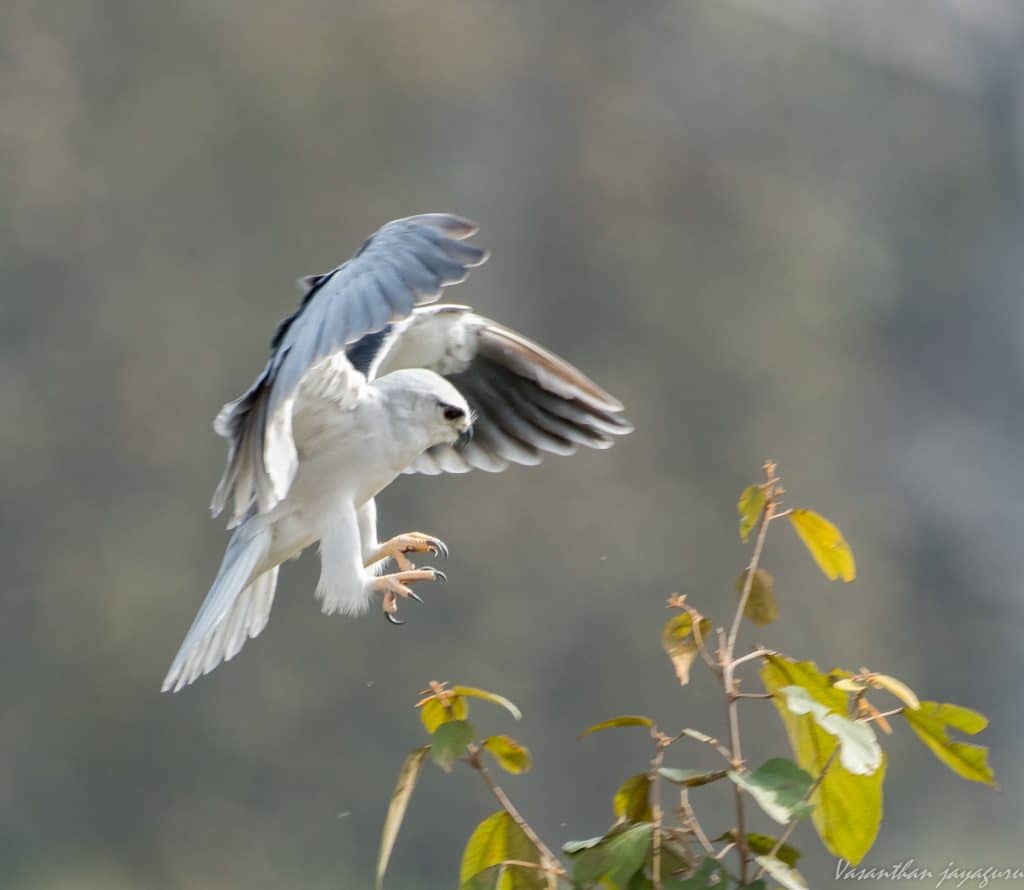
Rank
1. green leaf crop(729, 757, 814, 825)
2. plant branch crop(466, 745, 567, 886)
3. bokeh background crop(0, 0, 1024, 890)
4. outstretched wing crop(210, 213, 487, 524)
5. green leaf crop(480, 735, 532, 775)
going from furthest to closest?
bokeh background crop(0, 0, 1024, 890) < outstretched wing crop(210, 213, 487, 524) < green leaf crop(480, 735, 532, 775) < plant branch crop(466, 745, 567, 886) < green leaf crop(729, 757, 814, 825)

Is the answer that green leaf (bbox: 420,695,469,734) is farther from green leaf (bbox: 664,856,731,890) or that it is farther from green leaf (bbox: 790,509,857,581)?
green leaf (bbox: 790,509,857,581)

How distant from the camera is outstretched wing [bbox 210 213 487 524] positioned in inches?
88.1

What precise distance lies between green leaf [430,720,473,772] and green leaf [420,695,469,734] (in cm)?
7

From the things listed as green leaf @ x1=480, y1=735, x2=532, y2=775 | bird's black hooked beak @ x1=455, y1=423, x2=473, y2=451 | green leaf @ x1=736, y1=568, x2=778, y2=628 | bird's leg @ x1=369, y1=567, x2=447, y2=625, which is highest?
bird's black hooked beak @ x1=455, y1=423, x2=473, y2=451

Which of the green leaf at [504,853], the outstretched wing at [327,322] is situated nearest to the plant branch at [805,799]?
the green leaf at [504,853]

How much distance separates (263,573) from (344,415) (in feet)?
1.18

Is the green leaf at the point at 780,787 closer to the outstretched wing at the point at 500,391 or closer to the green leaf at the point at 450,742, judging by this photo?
the green leaf at the point at 450,742

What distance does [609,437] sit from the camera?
3.01m

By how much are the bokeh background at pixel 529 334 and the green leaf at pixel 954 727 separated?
9.11 meters

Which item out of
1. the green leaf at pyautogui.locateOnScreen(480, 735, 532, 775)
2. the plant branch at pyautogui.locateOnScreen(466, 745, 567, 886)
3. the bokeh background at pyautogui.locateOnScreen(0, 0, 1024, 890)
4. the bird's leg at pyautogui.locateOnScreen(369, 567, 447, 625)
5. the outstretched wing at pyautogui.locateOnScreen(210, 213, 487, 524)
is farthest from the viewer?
the bokeh background at pyautogui.locateOnScreen(0, 0, 1024, 890)

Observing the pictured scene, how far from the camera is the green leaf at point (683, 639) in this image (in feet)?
5.22

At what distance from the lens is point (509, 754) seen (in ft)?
5.35

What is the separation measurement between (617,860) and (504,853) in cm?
16

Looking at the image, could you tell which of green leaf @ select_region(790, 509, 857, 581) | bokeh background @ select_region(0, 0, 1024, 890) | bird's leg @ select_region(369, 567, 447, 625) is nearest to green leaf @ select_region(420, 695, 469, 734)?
green leaf @ select_region(790, 509, 857, 581)
